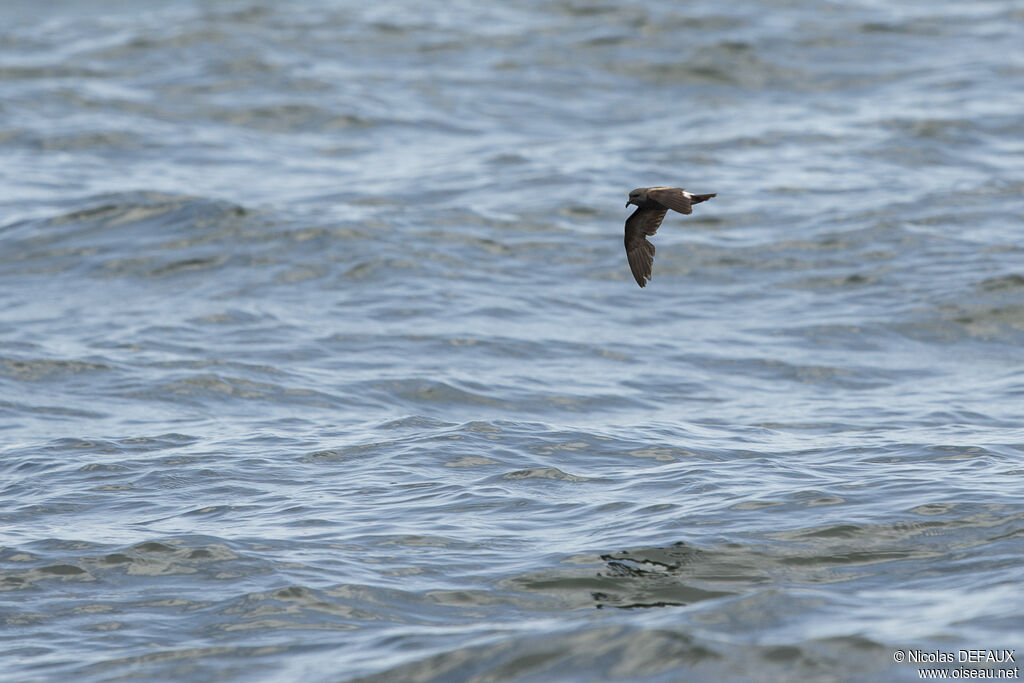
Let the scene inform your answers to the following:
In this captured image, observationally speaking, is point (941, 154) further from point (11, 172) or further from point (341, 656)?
point (341, 656)

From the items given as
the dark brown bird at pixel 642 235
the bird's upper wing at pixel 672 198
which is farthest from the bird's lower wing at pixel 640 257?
the bird's upper wing at pixel 672 198

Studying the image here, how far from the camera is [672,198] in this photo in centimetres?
888

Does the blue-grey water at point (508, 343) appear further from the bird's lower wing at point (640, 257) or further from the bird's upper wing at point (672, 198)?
the bird's upper wing at point (672, 198)

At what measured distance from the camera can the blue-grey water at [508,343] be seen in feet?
24.8

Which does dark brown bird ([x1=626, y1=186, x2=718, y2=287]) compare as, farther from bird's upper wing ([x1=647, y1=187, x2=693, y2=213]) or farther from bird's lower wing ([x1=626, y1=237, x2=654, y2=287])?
bird's upper wing ([x1=647, y1=187, x2=693, y2=213])

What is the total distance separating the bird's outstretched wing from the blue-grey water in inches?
59.0

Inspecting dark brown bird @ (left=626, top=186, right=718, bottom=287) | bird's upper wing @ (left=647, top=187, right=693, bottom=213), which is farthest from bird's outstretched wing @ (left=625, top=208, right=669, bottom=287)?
bird's upper wing @ (left=647, top=187, right=693, bottom=213)

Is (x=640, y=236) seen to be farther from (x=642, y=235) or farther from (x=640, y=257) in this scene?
(x=640, y=257)

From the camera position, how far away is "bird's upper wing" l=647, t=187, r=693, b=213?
8.73m

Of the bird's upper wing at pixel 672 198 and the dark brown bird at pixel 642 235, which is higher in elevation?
the bird's upper wing at pixel 672 198

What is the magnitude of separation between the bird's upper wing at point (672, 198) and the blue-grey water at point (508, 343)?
194cm

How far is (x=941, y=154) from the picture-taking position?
19.4m

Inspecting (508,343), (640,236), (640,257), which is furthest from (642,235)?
(508,343)

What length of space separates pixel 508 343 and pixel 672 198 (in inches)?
205
